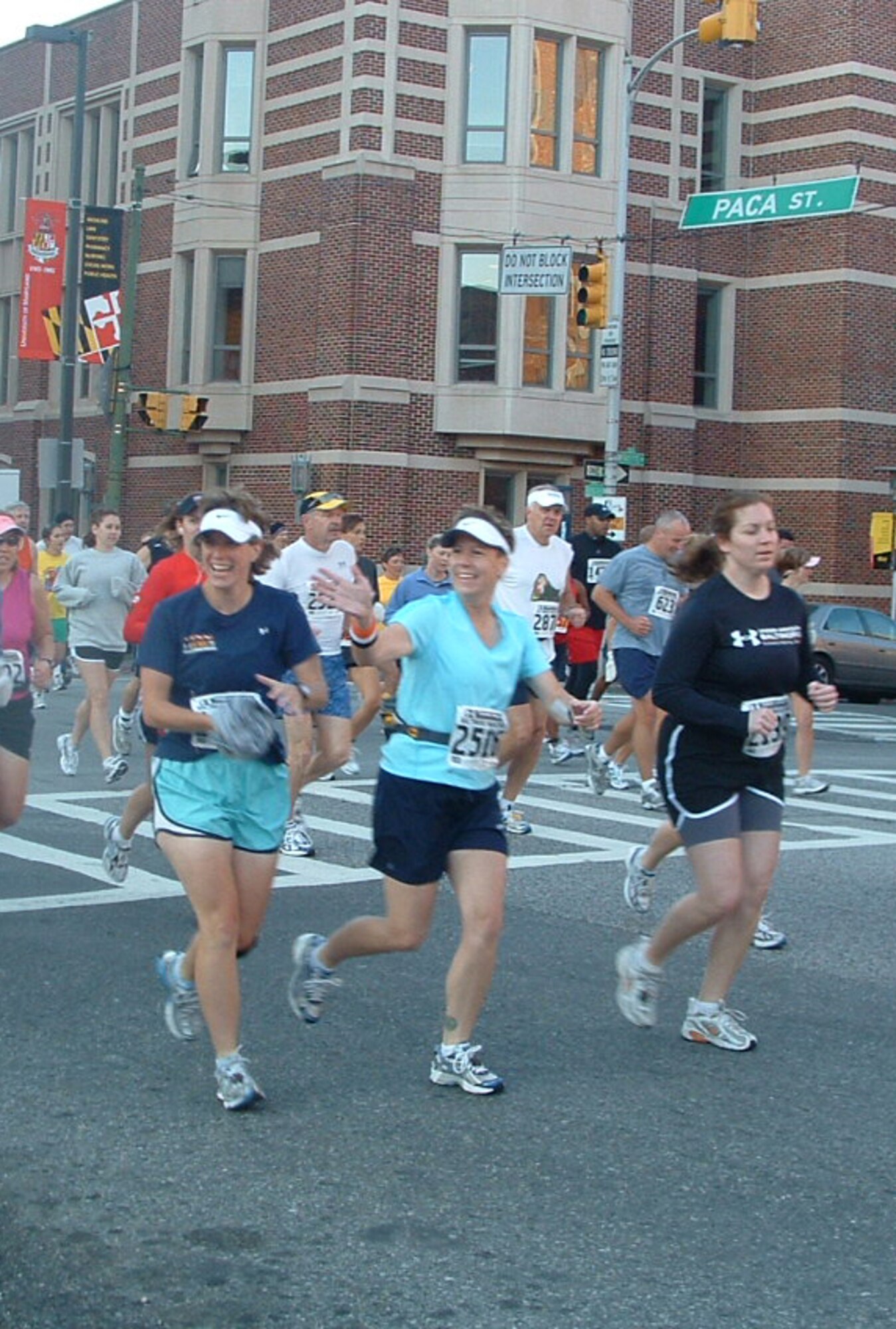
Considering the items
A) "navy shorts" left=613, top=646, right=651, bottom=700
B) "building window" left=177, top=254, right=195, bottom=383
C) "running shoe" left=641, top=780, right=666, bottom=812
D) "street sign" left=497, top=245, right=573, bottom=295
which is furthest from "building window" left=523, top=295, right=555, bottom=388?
"navy shorts" left=613, top=646, right=651, bottom=700

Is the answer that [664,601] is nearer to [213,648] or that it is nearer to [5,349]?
[213,648]

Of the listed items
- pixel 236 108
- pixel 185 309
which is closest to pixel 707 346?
pixel 236 108

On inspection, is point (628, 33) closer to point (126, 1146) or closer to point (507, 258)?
point (507, 258)

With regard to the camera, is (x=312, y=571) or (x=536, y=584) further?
(x=536, y=584)

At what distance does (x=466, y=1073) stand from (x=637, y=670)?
6.46m

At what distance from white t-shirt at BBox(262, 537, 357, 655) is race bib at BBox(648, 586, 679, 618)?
1905 mm

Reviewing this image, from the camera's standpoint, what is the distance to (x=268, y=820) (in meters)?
5.83

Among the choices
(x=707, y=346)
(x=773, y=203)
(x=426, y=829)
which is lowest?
(x=426, y=829)

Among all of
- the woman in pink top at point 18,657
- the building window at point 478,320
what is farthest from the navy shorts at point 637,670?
the building window at point 478,320

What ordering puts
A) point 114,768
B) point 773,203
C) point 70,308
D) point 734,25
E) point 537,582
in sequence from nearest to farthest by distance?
1. point 537,582
2. point 114,768
3. point 734,25
4. point 773,203
5. point 70,308

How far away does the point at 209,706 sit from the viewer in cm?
579

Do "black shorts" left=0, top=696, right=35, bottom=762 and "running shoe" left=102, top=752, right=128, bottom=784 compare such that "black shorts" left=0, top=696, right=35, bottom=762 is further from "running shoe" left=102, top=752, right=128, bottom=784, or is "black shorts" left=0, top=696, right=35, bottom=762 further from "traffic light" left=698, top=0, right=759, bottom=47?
"traffic light" left=698, top=0, right=759, bottom=47

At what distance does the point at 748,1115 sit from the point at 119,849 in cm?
422

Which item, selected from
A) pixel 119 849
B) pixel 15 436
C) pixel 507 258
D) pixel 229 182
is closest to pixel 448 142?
pixel 229 182
